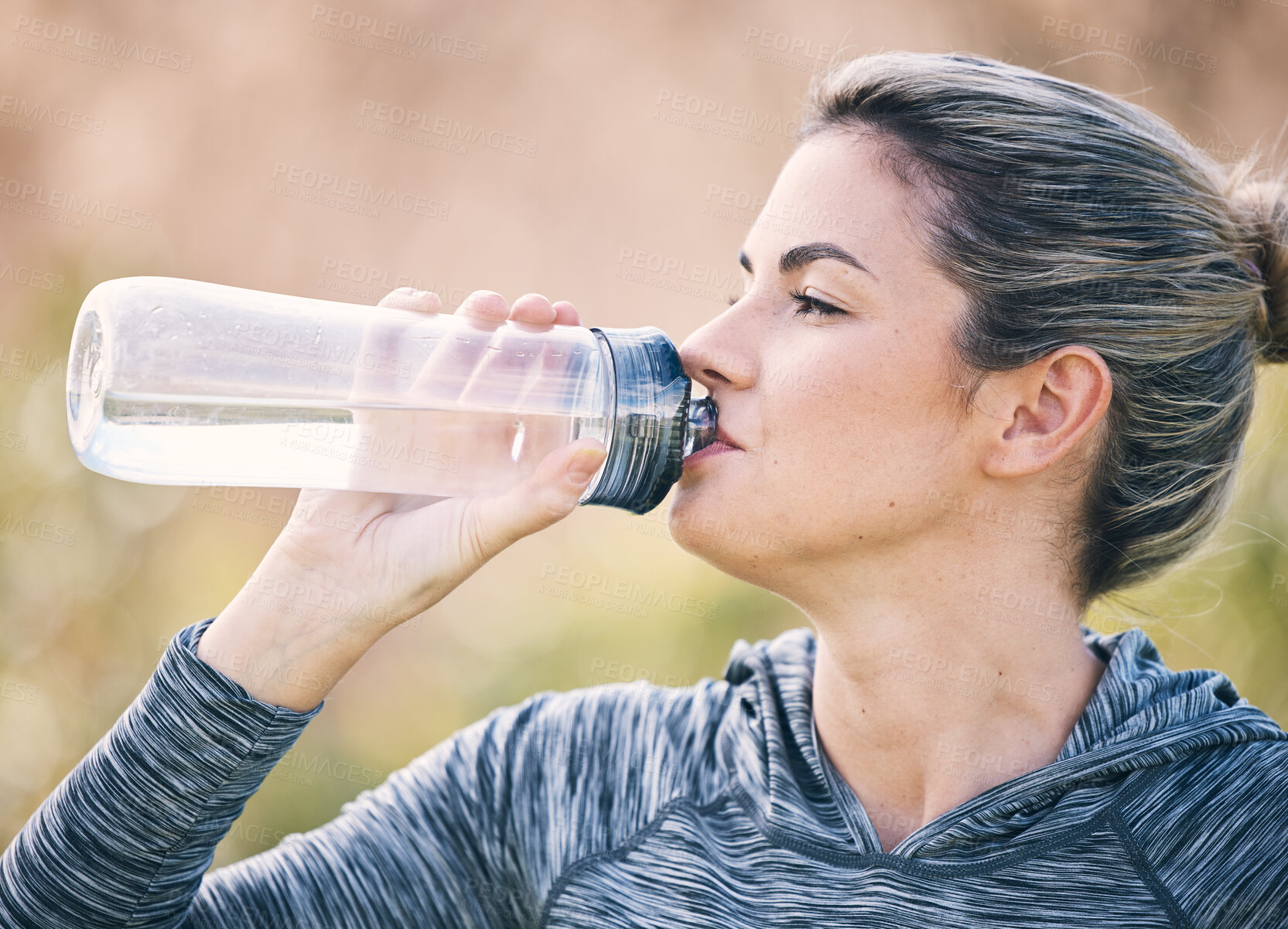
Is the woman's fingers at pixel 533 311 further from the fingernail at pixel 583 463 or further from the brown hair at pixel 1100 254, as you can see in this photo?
the brown hair at pixel 1100 254

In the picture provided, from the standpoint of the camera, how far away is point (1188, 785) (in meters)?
1.32

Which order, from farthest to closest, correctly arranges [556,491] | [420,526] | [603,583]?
[603,583]
[420,526]
[556,491]

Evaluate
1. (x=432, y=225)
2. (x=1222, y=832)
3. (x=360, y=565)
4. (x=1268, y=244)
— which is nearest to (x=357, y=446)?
(x=360, y=565)

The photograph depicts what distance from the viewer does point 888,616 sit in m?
1.45

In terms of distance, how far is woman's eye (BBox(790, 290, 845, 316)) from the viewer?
4.60 feet

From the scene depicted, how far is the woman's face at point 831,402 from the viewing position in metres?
1.36

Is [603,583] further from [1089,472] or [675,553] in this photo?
[1089,472]

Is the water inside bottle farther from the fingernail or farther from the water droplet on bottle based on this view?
the fingernail

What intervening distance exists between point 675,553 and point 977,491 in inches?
64.8

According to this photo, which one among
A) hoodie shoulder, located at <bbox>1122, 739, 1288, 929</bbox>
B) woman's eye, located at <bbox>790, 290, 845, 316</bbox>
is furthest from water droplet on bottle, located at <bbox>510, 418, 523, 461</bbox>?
hoodie shoulder, located at <bbox>1122, 739, 1288, 929</bbox>

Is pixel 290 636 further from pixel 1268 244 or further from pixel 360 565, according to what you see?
pixel 1268 244

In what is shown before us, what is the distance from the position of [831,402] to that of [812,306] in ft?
0.48

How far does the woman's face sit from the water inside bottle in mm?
180

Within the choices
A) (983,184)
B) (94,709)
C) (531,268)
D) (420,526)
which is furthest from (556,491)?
(531,268)
